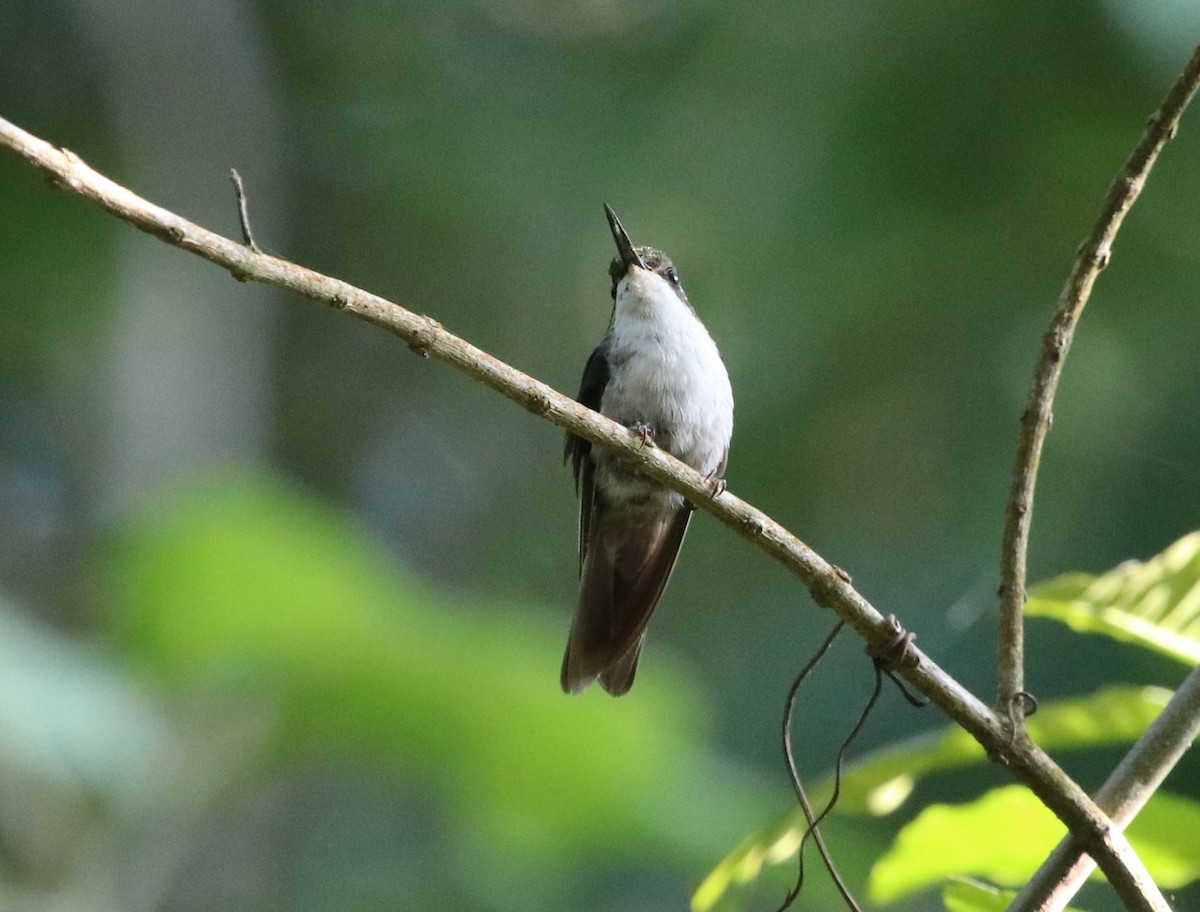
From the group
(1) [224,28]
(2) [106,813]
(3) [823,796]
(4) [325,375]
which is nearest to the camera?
(3) [823,796]

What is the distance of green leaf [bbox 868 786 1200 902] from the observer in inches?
83.3

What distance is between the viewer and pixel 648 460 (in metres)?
2.67

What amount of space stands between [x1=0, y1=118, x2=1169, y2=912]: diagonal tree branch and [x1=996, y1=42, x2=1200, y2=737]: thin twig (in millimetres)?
79

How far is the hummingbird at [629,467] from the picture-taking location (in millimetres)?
4297

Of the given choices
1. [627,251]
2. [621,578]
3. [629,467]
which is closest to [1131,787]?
[629,467]

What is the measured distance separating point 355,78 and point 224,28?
1.88m

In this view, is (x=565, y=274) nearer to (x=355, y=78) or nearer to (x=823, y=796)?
(x=355, y=78)

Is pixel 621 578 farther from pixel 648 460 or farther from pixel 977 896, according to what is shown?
pixel 977 896

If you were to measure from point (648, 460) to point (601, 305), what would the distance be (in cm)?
768

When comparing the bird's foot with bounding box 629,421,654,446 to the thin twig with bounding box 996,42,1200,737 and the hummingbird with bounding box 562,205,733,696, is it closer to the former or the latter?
the hummingbird with bounding box 562,205,733,696

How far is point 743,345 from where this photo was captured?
30.4 feet

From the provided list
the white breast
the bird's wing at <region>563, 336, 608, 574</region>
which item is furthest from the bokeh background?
the white breast

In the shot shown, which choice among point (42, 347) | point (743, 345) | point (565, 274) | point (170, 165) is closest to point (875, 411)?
point (743, 345)

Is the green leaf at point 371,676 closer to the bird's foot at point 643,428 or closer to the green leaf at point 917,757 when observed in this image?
the bird's foot at point 643,428
